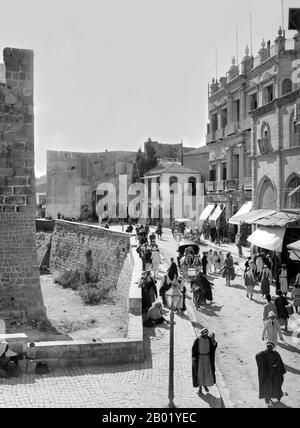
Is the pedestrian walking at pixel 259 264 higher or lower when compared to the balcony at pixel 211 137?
lower

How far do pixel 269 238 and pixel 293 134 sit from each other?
5.27 meters

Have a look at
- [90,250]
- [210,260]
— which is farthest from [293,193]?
[90,250]

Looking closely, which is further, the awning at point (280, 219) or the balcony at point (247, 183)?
the balcony at point (247, 183)

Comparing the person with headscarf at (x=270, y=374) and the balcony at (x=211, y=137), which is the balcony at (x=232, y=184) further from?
the person with headscarf at (x=270, y=374)

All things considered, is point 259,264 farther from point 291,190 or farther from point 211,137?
point 211,137

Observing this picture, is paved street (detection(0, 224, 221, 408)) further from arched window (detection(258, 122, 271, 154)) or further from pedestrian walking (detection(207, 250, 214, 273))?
arched window (detection(258, 122, 271, 154))

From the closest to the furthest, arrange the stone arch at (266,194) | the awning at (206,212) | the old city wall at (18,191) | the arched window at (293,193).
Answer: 1. the old city wall at (18,191)
2. the arched window at (293,193)
3. the stone arch at (266,194)
4. the awning at (206,212)

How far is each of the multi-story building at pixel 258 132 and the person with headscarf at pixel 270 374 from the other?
12.4 metres

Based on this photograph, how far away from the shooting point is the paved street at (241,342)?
8.34 metres

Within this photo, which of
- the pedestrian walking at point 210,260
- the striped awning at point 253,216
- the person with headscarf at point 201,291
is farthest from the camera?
the pedestrian walking at point 210,260

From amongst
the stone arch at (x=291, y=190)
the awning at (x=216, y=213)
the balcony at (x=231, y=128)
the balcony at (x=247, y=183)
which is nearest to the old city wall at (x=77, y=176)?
the awning at (x=216, y=213)

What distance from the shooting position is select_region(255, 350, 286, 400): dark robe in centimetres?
764

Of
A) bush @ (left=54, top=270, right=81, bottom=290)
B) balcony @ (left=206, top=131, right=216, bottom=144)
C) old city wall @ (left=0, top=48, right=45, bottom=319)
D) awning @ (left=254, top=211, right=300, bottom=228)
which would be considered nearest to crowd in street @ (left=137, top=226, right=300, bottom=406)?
awning @ (left=254, top=211, right=300, bottom=228)
